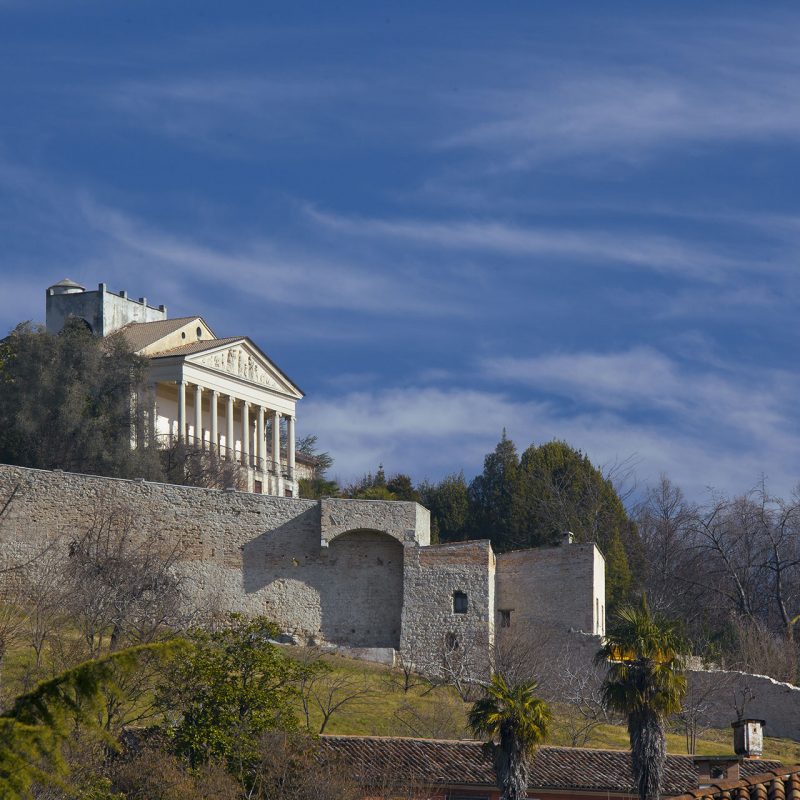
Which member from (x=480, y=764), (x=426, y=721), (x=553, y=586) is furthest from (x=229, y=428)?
(x=480, y=764)

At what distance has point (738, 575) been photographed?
64500mm

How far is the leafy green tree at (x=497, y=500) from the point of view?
210 feet

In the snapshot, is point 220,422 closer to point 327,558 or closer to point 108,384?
point 108,384

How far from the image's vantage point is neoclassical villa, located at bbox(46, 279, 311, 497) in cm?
6153

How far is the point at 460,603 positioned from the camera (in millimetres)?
47875

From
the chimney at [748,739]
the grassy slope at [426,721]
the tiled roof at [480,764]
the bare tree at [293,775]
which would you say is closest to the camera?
the bare tree at [293,775]

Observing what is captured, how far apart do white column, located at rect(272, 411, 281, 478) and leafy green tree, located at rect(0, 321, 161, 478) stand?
1098 centimetres

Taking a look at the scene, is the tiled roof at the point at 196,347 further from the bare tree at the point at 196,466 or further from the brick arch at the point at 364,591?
the brick arch at the point at 364,591

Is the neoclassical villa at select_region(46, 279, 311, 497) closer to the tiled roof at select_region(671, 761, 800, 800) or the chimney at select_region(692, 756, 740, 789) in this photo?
the chimney at select_region(692, 756, 740, 789)

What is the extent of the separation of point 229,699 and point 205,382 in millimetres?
33926

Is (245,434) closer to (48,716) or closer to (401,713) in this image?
(401,713)

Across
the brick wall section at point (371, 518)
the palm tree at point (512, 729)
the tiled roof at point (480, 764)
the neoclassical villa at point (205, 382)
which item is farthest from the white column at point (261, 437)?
the palm tree at point (512, 729)

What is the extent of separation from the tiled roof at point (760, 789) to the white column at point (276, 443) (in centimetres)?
4633

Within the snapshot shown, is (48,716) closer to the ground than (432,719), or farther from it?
farther from it
